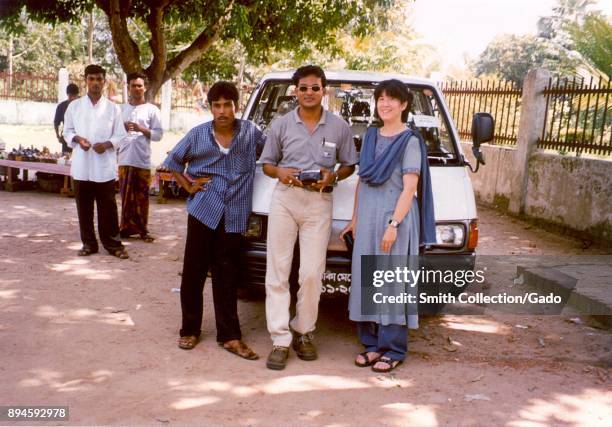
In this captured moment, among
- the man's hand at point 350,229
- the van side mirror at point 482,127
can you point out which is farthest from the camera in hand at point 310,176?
the van side mirror at point 482,127

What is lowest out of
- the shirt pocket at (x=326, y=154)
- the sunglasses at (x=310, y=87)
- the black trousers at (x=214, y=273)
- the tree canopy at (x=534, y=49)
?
the black trousers at (x=214, y=273)

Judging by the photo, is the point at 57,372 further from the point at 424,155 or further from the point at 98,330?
the point at 424,155

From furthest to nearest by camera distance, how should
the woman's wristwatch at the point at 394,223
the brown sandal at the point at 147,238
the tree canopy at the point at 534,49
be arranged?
the tree canopy at the point at 534,49 → the brown sandal at the point at 147,238 → the woman's wristwatch at the point at 394,223

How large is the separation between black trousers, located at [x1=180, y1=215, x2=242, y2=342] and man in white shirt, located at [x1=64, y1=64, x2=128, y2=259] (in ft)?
8.05

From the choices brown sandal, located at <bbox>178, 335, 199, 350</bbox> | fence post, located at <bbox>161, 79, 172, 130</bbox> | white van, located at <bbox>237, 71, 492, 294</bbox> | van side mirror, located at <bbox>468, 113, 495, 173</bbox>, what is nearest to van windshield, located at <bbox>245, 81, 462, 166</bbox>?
white van, located at <bbox>237, 71, 492, 294</bbox>

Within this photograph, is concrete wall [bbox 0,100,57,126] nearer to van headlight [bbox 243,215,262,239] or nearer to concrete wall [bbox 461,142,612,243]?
concrete wall [bbox 461,142,612,243]

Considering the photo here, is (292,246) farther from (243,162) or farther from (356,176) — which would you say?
(356,176)

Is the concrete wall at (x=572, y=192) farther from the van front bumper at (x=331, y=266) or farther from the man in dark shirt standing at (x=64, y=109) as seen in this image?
the man in dark shirt standing at (x=64, y=109)

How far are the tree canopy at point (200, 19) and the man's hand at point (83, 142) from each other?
3643mm

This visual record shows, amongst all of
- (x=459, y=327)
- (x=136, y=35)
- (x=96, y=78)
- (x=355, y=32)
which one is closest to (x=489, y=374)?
(x=459, y=327)

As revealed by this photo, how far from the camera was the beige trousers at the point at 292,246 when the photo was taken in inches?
166

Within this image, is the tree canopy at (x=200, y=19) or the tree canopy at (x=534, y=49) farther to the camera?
the tree canopy at (x=534, y=49)

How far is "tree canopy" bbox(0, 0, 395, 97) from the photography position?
33.2 ft

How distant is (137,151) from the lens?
7.52 metres
